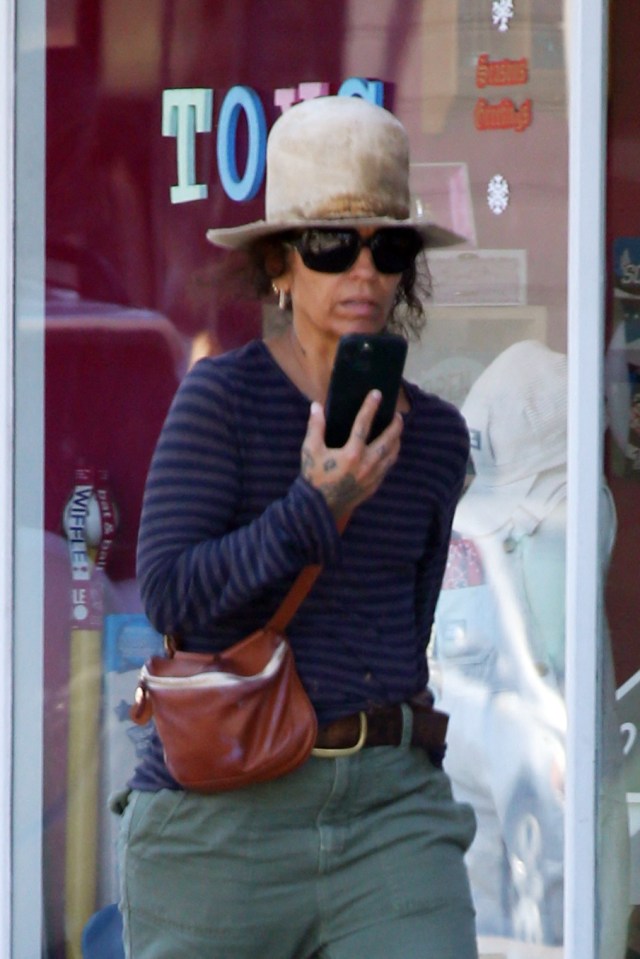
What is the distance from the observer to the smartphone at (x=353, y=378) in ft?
Answer: 6.79

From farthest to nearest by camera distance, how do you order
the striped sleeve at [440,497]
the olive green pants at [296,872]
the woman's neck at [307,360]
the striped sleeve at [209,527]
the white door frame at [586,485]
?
the white door frame at [586,485] < the striped sleeve at [440,497] < the woman's neck at [307,360] < the olive green pants at [296,872] < the striped sleeve at [209,527]

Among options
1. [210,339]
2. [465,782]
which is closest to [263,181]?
[210,339]

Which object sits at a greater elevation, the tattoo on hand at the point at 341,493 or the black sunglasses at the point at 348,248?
the black sunglasses at the point at 348,248

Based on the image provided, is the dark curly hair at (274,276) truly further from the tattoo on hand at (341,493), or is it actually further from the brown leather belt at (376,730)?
the brown leather belt at (376,730)

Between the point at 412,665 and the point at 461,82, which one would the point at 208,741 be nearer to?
the point at 412,665

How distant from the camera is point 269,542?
6.64 feet

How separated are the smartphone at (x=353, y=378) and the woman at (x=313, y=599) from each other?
1.0 inches

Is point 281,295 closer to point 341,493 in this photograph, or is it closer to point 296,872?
point 341,493

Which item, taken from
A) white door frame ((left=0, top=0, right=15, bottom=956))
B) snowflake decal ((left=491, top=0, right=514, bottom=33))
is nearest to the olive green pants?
white door frame ((left=0, top=0, right=15, bottom=956))

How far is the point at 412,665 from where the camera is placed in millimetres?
2238

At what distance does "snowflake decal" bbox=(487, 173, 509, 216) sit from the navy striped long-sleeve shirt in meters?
1.85

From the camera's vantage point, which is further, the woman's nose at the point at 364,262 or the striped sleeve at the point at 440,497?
the striped sleeve at the point at 440,497

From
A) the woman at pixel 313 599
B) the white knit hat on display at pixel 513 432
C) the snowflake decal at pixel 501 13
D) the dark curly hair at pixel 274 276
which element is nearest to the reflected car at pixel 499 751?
the white knit hat on display at pixel 513 432

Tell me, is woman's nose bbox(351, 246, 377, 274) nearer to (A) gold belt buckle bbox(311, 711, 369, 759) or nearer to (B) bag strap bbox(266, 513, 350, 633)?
(B) bag strap bbox(266, 513, 350, 633)
